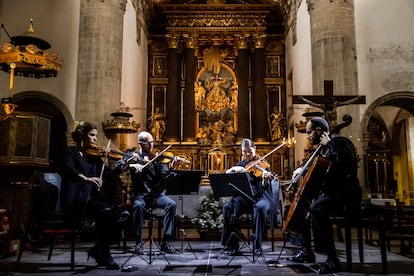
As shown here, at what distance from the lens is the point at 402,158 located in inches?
635

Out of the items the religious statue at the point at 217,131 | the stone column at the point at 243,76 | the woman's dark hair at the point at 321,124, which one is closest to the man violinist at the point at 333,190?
the woman's dark hair at the point at 321,124

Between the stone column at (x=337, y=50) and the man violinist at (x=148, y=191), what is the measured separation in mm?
6470

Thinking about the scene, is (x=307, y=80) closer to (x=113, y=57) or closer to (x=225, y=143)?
(x=225, y=143)

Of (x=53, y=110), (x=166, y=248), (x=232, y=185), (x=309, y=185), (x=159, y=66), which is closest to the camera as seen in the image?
(x=309, y=185)

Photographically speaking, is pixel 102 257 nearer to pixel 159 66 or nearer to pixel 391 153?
pixel 159 66

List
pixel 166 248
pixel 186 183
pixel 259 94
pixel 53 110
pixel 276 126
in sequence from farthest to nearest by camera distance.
Answer: pixel 259 94 < pixel 276 126 < pixel 53 110 < pixel 166 248 < pixel 186 183

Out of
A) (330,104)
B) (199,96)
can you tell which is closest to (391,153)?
(199,96)

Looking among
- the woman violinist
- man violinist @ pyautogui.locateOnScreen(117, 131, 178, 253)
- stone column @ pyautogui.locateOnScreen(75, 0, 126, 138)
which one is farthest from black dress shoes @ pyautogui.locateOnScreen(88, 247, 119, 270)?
stone column @ pyautogui.locateOnScreen(75, 0, 126, 138)

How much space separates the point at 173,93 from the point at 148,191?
35.3 ft

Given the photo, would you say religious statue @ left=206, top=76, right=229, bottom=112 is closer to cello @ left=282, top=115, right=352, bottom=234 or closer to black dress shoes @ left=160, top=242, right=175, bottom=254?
black dress shoes @ left=160, top=242, right=175, bottom=254

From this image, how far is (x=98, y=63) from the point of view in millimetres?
11359

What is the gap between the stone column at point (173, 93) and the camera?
16266mm

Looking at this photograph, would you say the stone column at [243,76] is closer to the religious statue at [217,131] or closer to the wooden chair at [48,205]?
the religious statue at [217,131]

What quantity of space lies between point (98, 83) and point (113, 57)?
860 mm
